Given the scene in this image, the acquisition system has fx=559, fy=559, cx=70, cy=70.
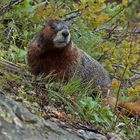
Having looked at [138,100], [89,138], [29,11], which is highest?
[29,11]

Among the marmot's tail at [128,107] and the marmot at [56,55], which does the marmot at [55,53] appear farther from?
the marmot's tail at [128,107]

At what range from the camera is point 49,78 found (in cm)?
548

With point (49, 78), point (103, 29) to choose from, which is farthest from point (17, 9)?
point (49, 78)

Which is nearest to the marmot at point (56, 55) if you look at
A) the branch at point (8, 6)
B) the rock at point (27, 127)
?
the branch at point (8, 6)

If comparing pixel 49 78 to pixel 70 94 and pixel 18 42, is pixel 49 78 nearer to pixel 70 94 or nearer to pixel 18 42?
pixel 70 94

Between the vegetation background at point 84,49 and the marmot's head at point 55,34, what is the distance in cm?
39

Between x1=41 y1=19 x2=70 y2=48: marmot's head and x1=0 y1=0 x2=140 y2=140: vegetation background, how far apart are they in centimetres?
39

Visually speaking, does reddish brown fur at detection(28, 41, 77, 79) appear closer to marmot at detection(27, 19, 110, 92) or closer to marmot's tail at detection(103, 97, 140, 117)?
marmot at detection(27, 19, 110, 92)

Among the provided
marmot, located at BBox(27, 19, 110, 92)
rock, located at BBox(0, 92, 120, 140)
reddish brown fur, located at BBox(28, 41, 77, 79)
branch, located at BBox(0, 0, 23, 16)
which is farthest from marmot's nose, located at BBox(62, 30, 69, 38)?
branch, located at BBox(0, 0, 23, 16)

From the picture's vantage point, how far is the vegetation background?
4676 millimetres

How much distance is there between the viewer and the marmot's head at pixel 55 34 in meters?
5.45

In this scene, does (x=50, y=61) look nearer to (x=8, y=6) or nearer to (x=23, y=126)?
(x=8, y=6)

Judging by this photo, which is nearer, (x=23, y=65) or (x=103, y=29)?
(x=23, y=65)

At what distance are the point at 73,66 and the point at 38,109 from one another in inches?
75.7
